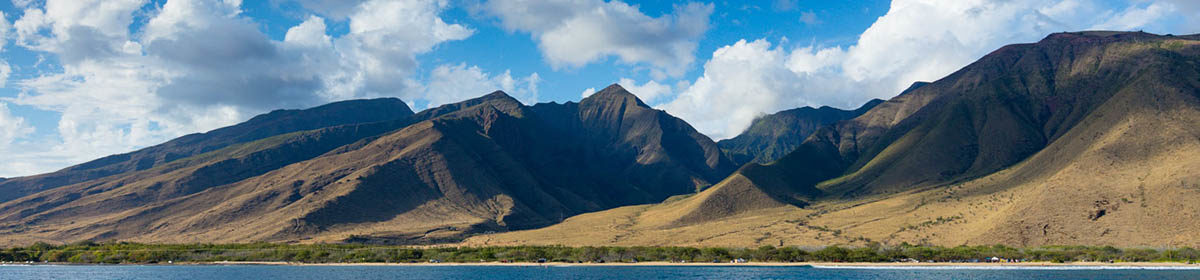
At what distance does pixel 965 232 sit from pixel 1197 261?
154 feet

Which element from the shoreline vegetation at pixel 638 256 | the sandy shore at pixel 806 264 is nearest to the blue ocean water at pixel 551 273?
the sandy shore at pixel 806 264

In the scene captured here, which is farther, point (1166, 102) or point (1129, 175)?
point (1166, 102)

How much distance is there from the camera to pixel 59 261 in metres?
167

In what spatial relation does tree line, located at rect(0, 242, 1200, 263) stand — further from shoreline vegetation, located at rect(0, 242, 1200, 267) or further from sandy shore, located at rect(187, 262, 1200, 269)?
sandy shore, located at rect(187, 262, 1200, 269)

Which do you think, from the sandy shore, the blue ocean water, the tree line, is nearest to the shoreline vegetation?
the tree line

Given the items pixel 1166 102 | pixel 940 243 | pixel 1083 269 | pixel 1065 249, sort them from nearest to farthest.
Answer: pixel 1083 269 → pixel 1065 249 → pixel 940 243 → pixel 1166 102

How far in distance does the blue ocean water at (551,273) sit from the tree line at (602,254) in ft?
36.8

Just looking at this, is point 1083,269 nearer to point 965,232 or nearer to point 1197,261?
point 1197,261

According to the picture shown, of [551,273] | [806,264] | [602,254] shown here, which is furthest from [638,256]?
[806,264]

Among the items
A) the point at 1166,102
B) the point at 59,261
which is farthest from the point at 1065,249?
the point at 59,261

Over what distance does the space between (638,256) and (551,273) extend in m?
27.4

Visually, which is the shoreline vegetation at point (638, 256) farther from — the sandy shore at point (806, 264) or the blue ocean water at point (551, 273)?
the blue ocean water at point (551, 273)

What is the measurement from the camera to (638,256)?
151 metres

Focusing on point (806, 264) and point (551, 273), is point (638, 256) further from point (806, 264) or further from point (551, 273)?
point (806, 264)
